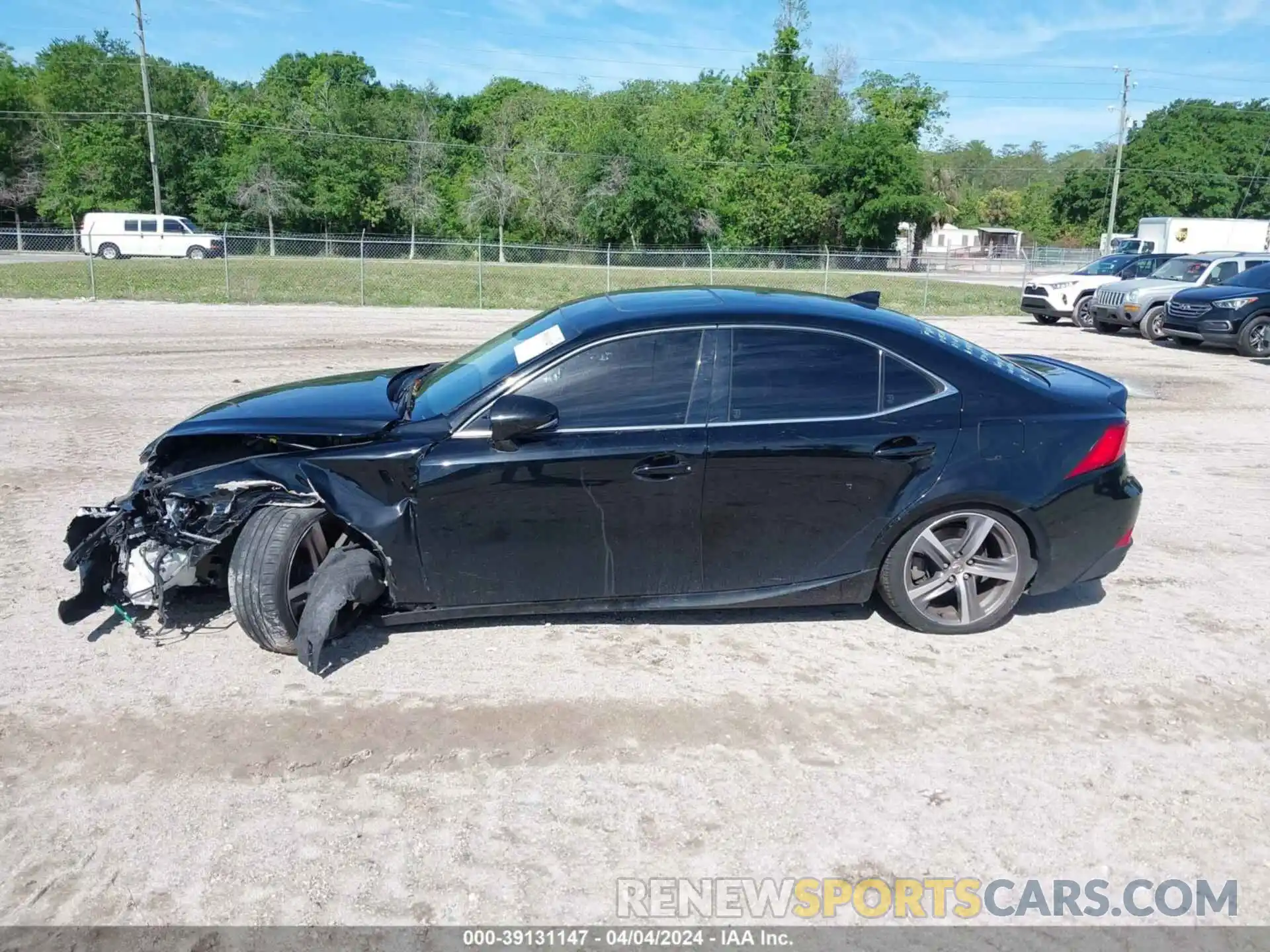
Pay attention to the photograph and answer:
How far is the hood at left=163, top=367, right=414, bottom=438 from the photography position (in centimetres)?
451

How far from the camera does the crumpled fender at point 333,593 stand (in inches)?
162

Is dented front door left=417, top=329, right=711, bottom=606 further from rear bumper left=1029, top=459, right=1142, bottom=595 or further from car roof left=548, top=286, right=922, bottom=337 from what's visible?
rear bumper left=1029, top=459, right=1142, bottom=595

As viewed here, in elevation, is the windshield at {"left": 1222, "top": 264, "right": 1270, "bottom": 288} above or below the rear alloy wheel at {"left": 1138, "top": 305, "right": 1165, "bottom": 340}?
above

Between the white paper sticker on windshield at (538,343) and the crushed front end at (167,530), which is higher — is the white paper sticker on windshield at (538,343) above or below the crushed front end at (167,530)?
above

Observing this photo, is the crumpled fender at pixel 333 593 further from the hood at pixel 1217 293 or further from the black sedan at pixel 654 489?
the hood at pixel 1217 293

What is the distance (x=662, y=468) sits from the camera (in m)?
4.28

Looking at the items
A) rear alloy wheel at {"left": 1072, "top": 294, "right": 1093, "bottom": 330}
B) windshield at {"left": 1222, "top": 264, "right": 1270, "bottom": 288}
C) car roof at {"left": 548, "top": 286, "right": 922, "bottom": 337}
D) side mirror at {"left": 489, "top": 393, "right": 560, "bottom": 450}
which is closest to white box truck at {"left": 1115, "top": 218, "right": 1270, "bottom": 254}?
rear alloy wheel at {"left": 1072, "top": 294, "right": 1093, "bottom": 330}

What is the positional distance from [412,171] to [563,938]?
6327 centimetres

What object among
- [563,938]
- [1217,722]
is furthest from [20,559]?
[1217,722]

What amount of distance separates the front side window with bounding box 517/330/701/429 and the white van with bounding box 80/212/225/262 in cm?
3943

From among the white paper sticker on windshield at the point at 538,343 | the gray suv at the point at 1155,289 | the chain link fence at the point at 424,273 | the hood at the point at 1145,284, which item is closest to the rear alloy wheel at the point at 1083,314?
the gray suv at the point at 1155,289

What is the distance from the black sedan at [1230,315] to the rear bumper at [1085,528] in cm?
1407

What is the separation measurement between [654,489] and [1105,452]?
2195 millimetres
